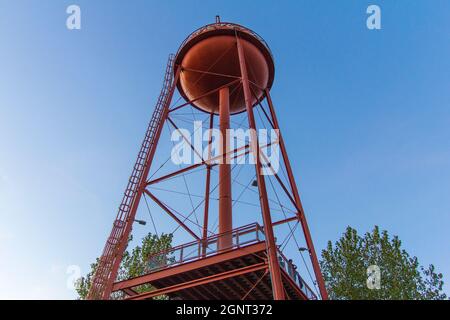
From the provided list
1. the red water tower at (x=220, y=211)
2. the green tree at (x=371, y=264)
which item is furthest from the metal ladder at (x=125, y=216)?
the green tree at (x=371, y=264)

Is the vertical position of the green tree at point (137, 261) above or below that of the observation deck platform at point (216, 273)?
above

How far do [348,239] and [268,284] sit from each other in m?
14.5

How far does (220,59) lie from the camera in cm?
1902

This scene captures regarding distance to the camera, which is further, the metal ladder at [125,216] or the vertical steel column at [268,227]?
the metal ladder at [125,216]

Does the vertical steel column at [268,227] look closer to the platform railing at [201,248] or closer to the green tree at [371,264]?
the platform railing at [201,248]

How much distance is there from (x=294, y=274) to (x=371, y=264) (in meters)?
13.8

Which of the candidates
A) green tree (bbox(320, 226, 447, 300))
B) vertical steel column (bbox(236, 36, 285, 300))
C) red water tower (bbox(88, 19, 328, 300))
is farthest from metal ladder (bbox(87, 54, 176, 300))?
green tree (bbox(320, 226, 447, 300))

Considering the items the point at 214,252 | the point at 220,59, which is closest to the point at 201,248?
the point at 214,252

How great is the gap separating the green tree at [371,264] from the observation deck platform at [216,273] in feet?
38.0

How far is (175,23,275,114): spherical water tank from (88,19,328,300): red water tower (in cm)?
5

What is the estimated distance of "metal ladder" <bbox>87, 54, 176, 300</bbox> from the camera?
44.8ft

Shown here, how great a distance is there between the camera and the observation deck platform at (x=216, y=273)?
1269 centimetres
